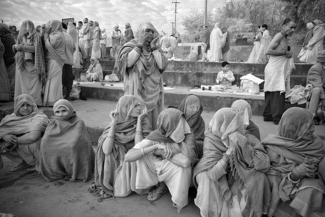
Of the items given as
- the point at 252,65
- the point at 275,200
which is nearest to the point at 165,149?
the point at 275,200

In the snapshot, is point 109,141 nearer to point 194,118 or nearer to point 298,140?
point 194,118

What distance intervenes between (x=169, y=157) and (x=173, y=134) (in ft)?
0.80

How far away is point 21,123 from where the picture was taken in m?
3.52

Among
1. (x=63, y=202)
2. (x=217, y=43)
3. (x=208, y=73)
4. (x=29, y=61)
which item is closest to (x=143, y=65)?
(x=63, y=202)

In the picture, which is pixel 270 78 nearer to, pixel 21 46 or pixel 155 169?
pixel 155 169

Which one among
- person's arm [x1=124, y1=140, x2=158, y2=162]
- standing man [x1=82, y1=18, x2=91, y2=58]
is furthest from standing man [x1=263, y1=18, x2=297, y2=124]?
standing man [x1=82, y1=18, x2=91, y2=58]

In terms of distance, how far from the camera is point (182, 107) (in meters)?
3.30

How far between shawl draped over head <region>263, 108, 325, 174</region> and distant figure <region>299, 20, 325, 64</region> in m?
8.42

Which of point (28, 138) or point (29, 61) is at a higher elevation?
point (29, 61)

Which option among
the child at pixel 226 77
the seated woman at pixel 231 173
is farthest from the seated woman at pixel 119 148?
the child at pixel 226 77

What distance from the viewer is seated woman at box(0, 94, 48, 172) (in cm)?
336

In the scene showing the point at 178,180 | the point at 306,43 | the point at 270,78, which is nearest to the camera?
the point at 178,180

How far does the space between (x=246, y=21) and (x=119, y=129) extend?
23534 mm

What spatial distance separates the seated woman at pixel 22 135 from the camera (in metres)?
3.36
